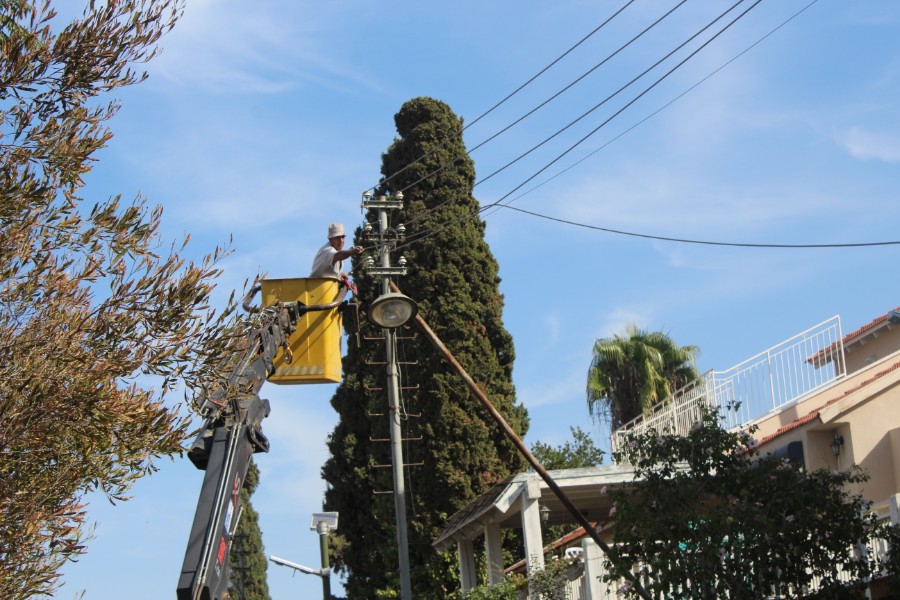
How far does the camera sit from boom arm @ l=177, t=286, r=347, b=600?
10.2 m

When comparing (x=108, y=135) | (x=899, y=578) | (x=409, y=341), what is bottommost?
(x=899, y=578)

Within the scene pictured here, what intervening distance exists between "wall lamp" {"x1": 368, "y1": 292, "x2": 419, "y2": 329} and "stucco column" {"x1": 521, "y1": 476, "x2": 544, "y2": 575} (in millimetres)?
3833

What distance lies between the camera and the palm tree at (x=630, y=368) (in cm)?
3628

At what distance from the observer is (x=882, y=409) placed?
795 inches

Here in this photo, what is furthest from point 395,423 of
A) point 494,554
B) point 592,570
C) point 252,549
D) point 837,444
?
point 252,549

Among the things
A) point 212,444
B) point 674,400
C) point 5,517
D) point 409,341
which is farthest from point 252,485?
point 5,517

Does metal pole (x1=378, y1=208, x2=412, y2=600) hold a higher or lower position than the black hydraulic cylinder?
higher

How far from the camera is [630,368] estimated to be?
36562mm

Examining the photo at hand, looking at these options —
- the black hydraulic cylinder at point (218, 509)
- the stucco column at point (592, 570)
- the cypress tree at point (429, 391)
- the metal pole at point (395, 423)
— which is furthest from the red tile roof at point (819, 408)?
the black hydraulic cylinder at point (218, 509)

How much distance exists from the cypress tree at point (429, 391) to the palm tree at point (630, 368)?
752cm

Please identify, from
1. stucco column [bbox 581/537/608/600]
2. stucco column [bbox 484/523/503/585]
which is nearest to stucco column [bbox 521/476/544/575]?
stucco column [bbox 581/537/608/600]

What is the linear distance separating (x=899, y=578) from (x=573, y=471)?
692 centimetres

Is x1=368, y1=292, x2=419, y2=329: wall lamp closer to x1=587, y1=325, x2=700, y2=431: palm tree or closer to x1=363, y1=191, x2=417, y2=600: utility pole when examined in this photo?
x1=363, y1=191, x2=417, y2=600: utility pole

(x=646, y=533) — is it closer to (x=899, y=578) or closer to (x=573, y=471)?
(x=899, y=578)
